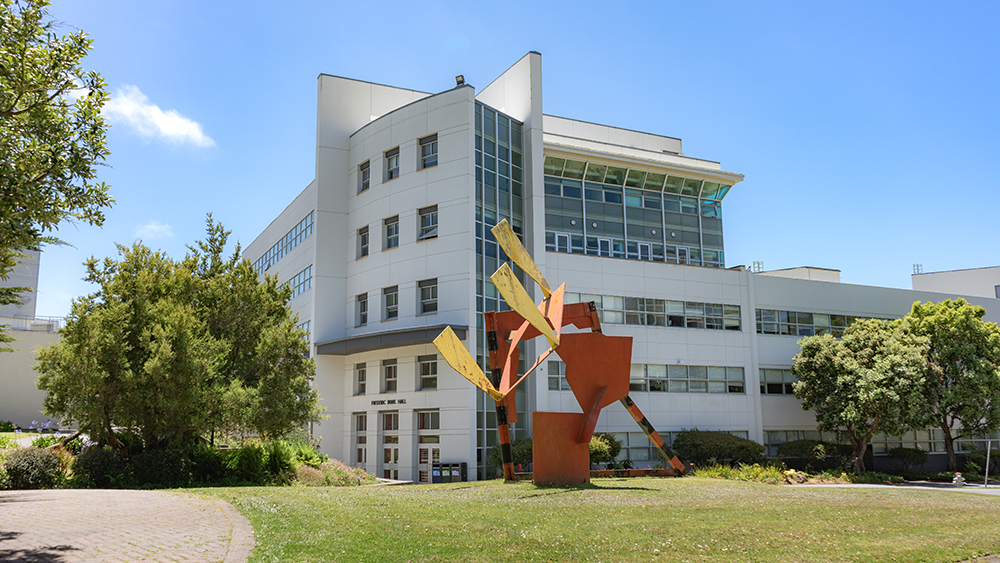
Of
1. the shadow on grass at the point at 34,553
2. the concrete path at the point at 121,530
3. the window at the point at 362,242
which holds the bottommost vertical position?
the concrete path at the point at 121,530

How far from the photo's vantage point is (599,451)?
1131 inches

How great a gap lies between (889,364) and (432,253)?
71.8ft

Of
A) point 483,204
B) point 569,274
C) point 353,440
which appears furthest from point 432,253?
point 353,440

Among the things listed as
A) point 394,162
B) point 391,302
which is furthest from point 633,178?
point 391,302

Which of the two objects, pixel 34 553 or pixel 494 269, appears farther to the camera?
pixel 494 269

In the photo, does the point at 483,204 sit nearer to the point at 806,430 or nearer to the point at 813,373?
the point at 813,373

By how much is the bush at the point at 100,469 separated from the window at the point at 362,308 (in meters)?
15.7

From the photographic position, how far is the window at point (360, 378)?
111 feet

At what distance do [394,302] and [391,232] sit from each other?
357 cm

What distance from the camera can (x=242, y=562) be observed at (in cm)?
804

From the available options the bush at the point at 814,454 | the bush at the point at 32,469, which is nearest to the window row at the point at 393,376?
the bush at the point at 32,469

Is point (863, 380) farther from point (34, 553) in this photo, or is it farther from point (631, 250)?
point (34, 553)

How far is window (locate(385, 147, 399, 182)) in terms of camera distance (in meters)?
34.1

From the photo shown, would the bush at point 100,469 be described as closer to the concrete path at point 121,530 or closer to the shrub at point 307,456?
the concrete path at point 121,530
